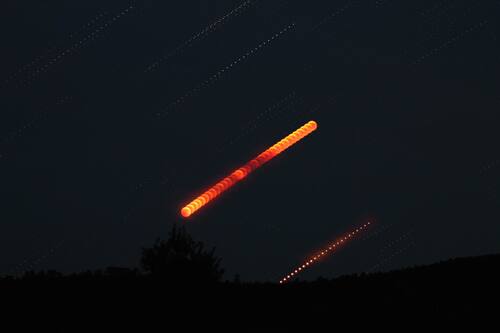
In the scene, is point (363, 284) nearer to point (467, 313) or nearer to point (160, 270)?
point (467, 313)

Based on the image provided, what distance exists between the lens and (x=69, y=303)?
39.9ft

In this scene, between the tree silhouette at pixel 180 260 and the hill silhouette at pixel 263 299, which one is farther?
the tree silhouette at pixel 180 260

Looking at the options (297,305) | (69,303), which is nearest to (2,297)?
(69,303)

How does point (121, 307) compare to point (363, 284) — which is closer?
point (121, 307)

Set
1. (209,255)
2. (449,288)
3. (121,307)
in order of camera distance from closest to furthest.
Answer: (121,307) < (449,288) < (209,255)

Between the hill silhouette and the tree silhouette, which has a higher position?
the tree silhouette

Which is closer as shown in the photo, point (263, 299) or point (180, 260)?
point (263, 299)

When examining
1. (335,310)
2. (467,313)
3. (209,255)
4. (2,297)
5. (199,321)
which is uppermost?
(209,255)

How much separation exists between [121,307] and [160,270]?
7.86m

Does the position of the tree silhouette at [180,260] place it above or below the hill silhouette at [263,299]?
above

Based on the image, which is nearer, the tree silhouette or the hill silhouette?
the hill silhouette

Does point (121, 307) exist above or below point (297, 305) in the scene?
above

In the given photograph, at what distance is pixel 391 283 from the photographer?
1380 centimetres

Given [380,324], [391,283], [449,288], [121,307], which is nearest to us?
[380,324]
